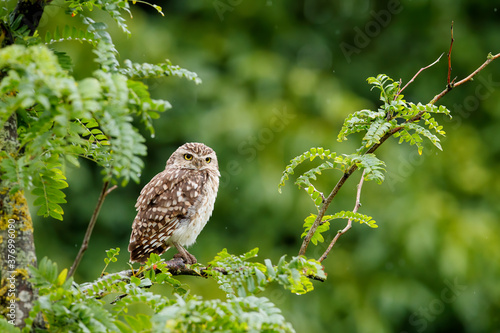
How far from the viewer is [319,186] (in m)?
6.55

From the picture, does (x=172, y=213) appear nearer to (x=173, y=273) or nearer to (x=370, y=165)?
(x=173, y=273)

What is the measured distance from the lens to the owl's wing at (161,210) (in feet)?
11.9

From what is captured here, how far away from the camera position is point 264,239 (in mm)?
7188

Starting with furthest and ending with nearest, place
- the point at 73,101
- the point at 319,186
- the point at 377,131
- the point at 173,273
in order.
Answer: the point at 319,186 < the point at 173,273 < the point at 377,131 < the point at 73,101

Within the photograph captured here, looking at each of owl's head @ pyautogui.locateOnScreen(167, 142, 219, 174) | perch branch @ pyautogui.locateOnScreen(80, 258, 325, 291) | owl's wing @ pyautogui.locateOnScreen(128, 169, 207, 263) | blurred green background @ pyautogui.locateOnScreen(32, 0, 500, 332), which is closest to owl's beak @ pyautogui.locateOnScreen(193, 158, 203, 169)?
owl's head @ pyautogui.locateOnScreen(167, 142, 219, 174)

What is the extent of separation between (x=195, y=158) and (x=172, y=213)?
628mm

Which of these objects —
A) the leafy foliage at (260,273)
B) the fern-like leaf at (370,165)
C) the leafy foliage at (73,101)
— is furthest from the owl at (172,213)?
the leafy foliage at (73,101)

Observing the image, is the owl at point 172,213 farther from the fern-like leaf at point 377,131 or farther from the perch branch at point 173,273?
the fern-like leaf at point 377,131

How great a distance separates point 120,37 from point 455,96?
15.0ft

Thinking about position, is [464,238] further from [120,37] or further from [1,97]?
[1,97]

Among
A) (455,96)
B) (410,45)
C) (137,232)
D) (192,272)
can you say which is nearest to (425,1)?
(410,45)

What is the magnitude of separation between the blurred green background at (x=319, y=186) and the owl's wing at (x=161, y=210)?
2.67 m

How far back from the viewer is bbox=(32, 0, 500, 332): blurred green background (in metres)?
6.73

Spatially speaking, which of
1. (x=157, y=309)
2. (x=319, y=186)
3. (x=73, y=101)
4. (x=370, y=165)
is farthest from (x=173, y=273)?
(x=319, y=186)
